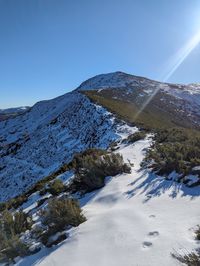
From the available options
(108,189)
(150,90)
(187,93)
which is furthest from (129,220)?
(187,93)

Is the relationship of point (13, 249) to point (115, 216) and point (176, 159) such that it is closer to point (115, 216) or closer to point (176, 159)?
point (115, 216)

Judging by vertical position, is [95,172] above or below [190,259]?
above

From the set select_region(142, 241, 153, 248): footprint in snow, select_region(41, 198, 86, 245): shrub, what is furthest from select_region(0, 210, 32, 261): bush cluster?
select_region(142, 241, 153, 248): footprint in snow

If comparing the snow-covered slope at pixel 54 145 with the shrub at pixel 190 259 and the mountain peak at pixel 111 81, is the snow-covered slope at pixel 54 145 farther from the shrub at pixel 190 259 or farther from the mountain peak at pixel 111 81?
the mountain peak at pixel 111 81

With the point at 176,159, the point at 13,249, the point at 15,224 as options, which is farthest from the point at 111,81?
the point at 13,249

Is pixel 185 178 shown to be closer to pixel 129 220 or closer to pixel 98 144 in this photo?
pixel 129 220

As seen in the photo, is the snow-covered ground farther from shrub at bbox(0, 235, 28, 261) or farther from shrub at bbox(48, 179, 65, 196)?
shrub at bbox(48, 179, 65, 196)
